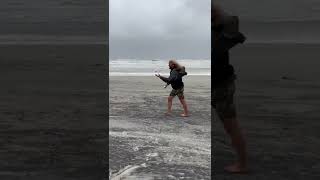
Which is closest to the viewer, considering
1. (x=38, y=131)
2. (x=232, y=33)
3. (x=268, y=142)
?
(x=232, y=33)

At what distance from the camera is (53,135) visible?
573cm

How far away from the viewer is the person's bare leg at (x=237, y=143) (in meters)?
3.65

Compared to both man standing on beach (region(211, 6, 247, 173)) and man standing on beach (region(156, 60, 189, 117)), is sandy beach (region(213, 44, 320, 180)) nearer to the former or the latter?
man standing on beach (region(211, 6, 247, 173))

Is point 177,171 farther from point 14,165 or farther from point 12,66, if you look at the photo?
point 12,66

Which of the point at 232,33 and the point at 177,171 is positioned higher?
the point at 232,33

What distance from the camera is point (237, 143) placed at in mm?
3730

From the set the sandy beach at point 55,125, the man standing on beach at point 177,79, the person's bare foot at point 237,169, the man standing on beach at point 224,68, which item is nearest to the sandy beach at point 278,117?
the person's bare foot at point 237,169

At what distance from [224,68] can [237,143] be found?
61 centimetres

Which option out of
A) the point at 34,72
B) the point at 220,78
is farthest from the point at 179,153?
the point at 34,72

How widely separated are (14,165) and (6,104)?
15.9 feet

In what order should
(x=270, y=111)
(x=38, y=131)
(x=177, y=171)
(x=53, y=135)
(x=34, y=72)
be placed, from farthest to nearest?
1. (x=34, y=72)
2. (x=270, y=111)
3. (x=38, y=131)
4. (x=53, y=135)
5. (x=177, y=171)

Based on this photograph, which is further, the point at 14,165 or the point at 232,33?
the point at 14,165

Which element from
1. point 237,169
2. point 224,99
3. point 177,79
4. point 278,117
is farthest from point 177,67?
point 224,99

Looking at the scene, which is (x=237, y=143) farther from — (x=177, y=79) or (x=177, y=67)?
(x=177, y=79)
